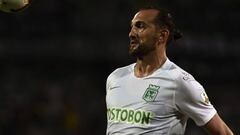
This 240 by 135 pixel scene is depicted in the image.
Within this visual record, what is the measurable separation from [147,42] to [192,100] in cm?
50

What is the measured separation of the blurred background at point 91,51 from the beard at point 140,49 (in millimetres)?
5910

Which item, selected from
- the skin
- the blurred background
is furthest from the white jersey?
the blurred background

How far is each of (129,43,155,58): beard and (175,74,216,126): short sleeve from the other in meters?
0.32

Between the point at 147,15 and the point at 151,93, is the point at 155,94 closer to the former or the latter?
the point at 151,93

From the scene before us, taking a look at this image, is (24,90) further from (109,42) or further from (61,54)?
(109,42)

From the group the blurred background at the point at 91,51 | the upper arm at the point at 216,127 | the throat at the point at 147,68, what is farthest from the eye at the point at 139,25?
the blurred background at the point at 91,51

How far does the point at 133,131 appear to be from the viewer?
12.8 ft

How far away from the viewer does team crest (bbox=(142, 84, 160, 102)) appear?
396 centimetres

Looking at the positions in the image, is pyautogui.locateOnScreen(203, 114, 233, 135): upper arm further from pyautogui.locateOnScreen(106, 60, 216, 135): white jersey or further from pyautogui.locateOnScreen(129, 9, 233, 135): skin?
pyautogui.locateOnScreen(129, 9, 233, 135): skin

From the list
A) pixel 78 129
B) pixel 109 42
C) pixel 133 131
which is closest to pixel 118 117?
pixel 133 131

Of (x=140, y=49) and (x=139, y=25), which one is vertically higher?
(x=139, y=25)

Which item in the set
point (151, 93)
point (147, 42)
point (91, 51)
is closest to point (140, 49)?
point (147, 42)

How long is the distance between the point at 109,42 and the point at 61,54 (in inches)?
31.4

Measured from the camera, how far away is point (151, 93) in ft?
13.1
